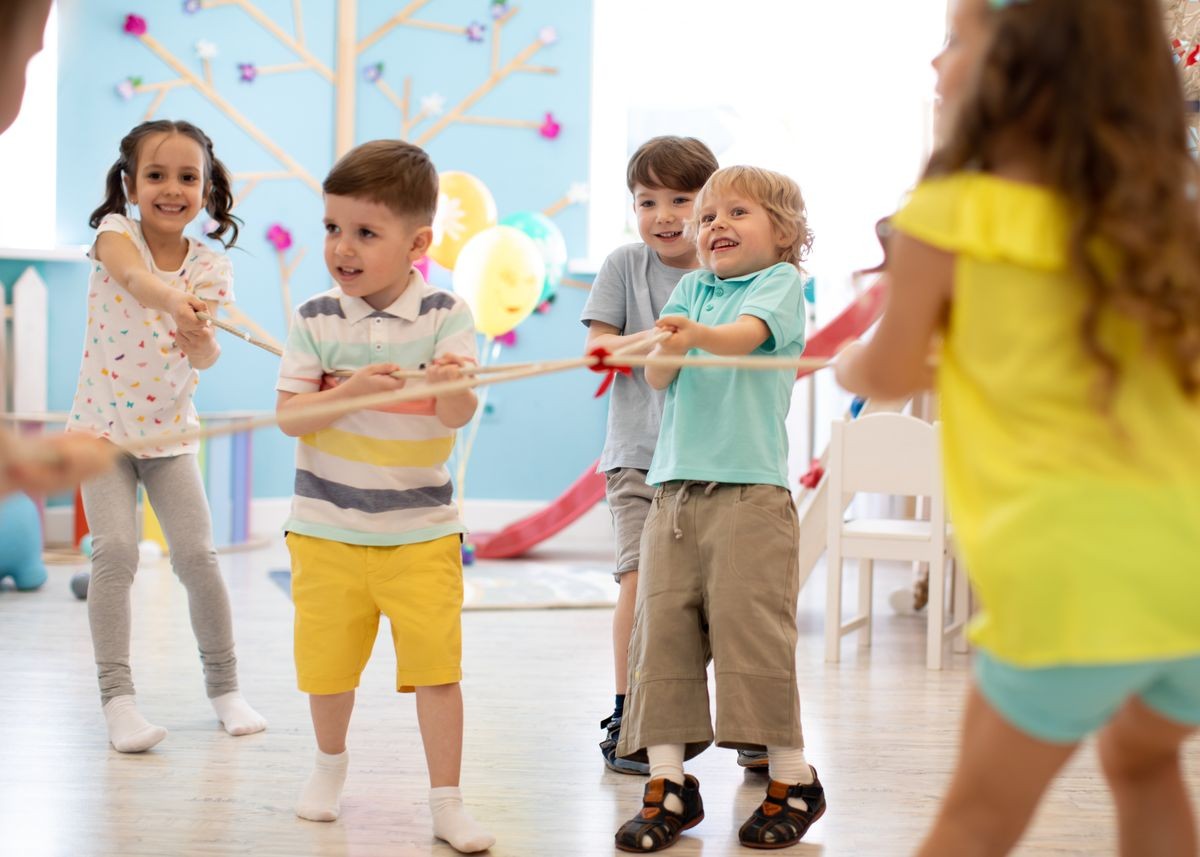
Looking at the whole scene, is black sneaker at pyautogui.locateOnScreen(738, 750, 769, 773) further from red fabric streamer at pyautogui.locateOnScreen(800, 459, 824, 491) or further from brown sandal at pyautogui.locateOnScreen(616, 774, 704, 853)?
red fabric streamer at pyautogui.locateOnScreen(800, 459, 824, 491)

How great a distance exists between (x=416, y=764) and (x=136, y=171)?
3.75ft

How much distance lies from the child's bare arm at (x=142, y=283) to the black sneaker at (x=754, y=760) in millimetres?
1137

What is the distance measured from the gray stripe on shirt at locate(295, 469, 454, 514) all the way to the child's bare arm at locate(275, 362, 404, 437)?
9 centimetres

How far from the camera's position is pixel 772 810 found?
5.93ft

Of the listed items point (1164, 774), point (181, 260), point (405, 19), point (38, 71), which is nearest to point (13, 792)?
point (181, 260)

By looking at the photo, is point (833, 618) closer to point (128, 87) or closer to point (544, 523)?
point (544, 523)

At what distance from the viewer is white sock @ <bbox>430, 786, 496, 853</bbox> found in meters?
1.73

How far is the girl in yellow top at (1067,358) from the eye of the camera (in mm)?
989

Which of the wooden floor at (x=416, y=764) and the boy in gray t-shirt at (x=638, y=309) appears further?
the boy in gray t-shirt at (x=638, y=309)

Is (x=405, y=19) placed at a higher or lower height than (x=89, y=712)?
higher

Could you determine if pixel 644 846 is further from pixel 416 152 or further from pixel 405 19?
pixel 405 19

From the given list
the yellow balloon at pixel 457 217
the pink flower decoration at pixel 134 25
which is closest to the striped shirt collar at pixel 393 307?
the yellow balloon at pixel 457 217

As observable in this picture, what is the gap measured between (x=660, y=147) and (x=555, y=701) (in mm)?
1104

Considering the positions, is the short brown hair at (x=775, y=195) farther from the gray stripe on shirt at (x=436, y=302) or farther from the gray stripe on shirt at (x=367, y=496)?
the gray stripe on shirt at (x=367, y=496)
